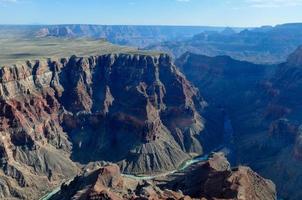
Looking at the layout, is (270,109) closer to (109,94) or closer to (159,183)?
(109,94)

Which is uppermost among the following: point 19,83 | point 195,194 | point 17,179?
point 19,83

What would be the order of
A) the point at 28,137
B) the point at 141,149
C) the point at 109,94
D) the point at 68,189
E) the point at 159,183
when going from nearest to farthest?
the point at 68,189 → the point at 159,183 → the point at 28,137 → the point at 141,149 → the point at 109,94

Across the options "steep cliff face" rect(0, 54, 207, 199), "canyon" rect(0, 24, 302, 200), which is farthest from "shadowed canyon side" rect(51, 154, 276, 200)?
"steep cliff face" rect(0, 54, 207, 199)

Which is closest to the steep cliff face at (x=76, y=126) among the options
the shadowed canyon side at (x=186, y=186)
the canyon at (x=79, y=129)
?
the canyon at (x=79, y=129)

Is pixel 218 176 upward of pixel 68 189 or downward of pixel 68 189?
upward

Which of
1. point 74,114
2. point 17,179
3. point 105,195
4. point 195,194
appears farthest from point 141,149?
point 105,195

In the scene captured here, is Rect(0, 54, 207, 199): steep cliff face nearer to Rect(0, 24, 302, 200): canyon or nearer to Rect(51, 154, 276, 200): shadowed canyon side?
Rect(0, 24, 302, 200): canyon
